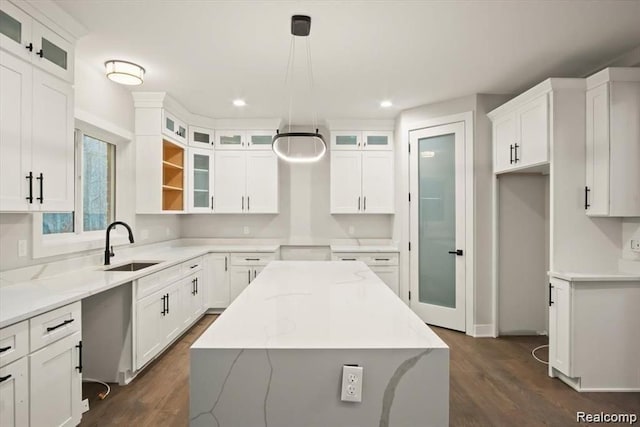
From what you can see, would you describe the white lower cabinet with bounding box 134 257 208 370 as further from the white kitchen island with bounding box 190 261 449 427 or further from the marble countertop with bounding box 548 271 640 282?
the marble countertop with bounding box 548 271 640 282

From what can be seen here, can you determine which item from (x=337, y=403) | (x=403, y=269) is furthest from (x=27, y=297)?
(x=403, y=269)

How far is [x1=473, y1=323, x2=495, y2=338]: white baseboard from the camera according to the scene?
3807mm

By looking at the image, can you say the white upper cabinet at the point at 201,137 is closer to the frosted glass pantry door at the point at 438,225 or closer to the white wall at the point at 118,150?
the white wall at the point at 118,150

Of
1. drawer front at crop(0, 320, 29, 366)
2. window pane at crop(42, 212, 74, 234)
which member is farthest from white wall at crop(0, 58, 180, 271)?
drawer front at crop(0, 320, 29, 366)

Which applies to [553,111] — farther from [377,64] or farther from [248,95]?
[248,95]

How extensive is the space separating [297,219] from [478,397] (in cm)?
336

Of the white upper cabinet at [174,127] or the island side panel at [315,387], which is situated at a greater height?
the white upper cabinet at [174,127]

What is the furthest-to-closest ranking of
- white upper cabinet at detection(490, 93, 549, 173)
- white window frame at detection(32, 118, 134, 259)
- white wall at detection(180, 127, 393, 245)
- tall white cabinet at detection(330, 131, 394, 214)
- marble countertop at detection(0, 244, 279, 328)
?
1. white wall at detection(180, 127, 393, 245)
2. tall white cabinet at detection(330, 131, 394, 214)
3. white upper cabinet at detection(490, 93, 549, 173)
4. white window frame at detection(32, 118, 134, 259)
5. marble countertop at detection(0, 244, 279, 328)

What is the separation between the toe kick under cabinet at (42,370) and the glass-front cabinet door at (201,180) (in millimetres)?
2762

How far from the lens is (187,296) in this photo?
382 cm

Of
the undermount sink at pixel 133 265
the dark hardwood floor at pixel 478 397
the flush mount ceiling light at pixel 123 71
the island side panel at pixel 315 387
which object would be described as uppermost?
the flush mount ceiling light at pixel 123 71

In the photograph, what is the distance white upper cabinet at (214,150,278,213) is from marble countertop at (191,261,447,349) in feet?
8.47

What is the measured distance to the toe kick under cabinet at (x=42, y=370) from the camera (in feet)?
5.19

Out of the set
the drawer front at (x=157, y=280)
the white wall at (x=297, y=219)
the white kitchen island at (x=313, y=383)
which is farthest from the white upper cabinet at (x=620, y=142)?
the drawer front at (x=157, y=280)
